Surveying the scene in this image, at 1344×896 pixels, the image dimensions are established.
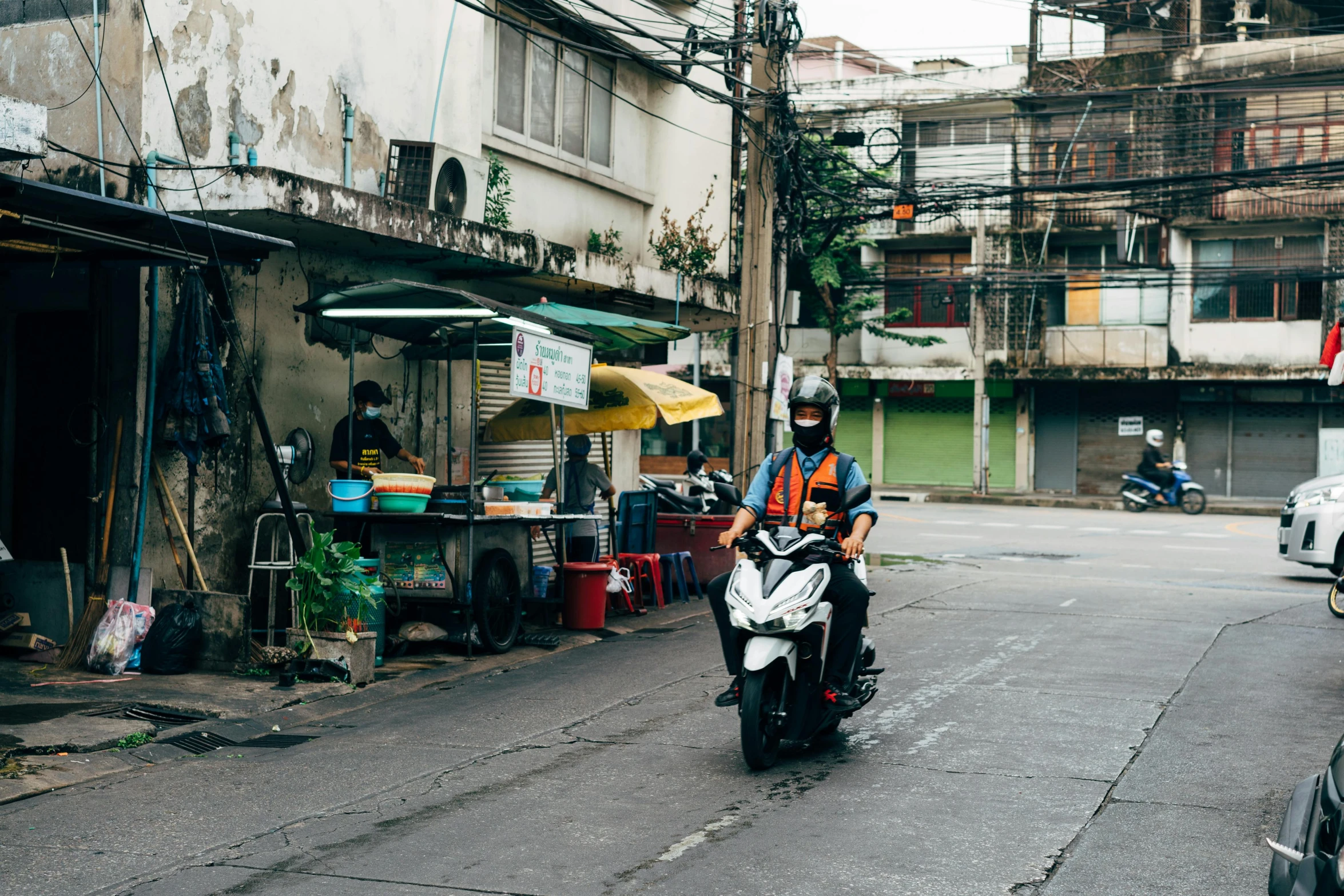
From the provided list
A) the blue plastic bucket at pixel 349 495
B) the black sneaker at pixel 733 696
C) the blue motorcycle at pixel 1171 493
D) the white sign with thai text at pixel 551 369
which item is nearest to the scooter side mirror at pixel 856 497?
the black sneaker at pixel 733 696

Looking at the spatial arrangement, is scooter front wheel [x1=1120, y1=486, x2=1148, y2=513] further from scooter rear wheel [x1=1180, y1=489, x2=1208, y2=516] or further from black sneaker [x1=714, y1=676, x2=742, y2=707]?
black sneaker [x1=714, y1=676, x2=742, y2=707]

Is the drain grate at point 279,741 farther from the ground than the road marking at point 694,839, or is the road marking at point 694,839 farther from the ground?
the road marking at point 694,839

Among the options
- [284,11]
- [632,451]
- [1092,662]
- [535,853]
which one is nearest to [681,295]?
[632,451]

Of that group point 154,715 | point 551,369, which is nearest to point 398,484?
point 551,369

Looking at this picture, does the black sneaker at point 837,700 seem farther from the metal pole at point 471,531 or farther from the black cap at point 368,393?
the black cap at point 368,393

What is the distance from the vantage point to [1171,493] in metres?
29.9

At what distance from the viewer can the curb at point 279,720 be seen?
20.6 ft

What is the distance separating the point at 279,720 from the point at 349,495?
7.70 feet

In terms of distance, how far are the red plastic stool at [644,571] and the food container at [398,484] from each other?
3523 millimetres

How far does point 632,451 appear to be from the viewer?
1706 centimetres

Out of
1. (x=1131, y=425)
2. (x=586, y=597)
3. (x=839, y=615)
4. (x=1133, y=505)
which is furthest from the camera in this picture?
(x=1131, y=425)

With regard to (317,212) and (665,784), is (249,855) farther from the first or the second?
(317,212)

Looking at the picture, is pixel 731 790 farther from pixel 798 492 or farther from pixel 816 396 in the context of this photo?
pixel 816 396

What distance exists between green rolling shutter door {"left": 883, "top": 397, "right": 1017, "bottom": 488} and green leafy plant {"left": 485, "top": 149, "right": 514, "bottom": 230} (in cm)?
2573
